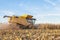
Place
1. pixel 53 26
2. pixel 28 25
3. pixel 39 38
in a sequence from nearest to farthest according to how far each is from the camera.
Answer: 1. pixel 39 38
2. pixel 53 26
3. pixel 28 25

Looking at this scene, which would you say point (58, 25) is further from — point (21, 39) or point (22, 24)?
point (21, 39)

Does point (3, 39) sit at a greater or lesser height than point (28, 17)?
lesser

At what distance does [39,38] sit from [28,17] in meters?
13.5

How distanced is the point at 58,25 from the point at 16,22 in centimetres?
565

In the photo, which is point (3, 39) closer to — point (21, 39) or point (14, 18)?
point (21, 39)

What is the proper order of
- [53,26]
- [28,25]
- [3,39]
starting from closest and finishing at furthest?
[3,39], [53,26], [28,25]

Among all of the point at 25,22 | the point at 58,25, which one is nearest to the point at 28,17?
the point at 25,22

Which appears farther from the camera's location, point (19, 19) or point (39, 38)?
point (19, 19)

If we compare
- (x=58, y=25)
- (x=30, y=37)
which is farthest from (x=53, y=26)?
Answer: (x=30, y=37)

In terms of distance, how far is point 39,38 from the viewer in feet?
20.8

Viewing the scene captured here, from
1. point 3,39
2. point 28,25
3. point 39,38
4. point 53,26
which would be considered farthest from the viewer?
point 28,25

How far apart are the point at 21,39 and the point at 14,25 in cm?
1319

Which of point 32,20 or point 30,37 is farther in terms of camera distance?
point 32,20

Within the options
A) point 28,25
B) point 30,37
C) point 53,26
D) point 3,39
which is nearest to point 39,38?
point 30,37
